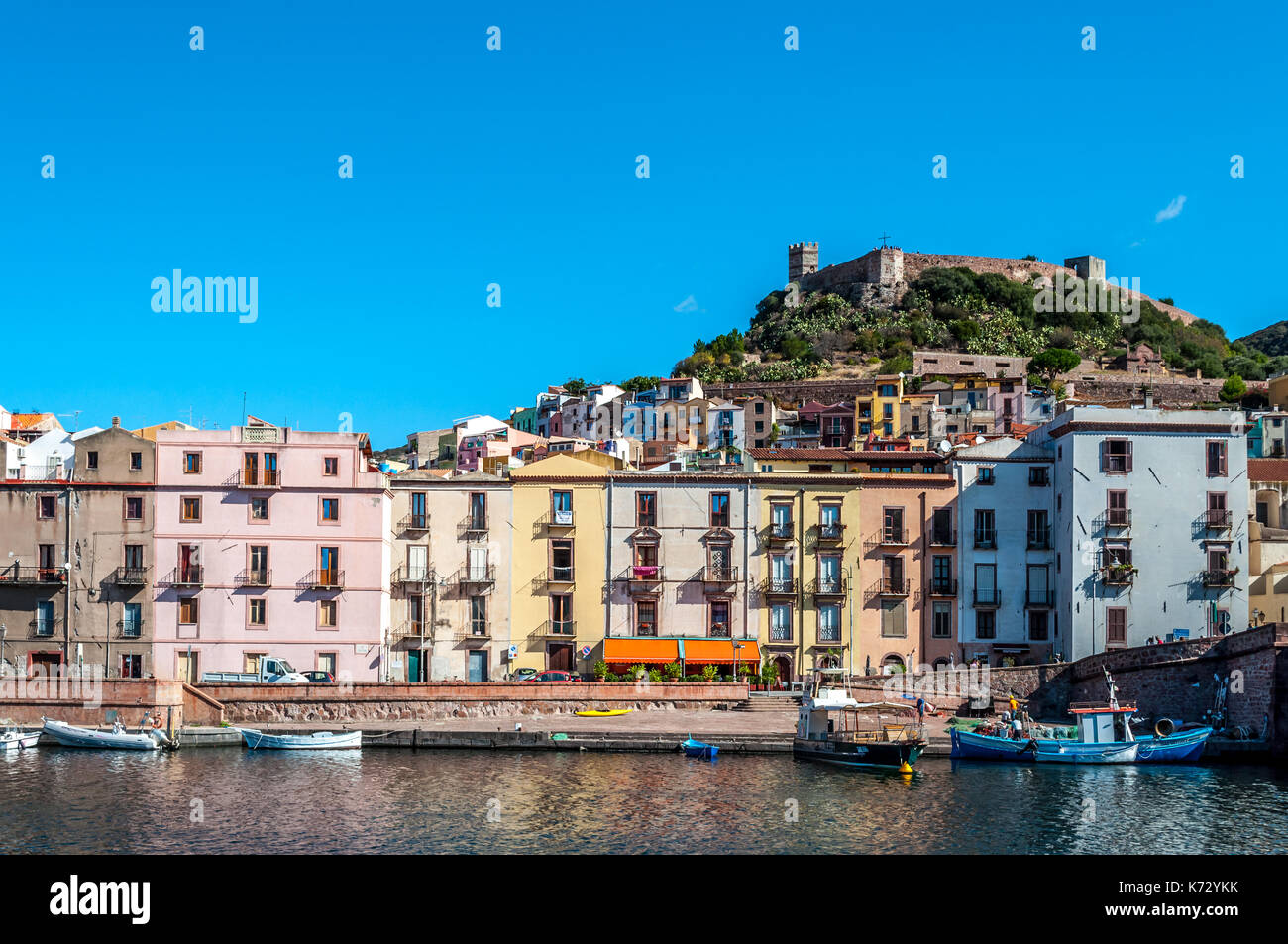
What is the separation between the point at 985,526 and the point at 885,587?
5.74m

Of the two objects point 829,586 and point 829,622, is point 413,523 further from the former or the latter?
point 829,622

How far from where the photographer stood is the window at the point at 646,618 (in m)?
63.3

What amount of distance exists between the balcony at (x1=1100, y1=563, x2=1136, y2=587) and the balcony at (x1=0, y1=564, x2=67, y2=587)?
47.8 metres

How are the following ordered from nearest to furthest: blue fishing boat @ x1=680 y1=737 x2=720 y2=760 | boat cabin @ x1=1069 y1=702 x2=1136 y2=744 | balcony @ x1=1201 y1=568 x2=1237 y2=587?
1. blue fishing boat @ x1=680 y1=737 x2=720 y2=760
2. boat cabin @ x1=1069 y1=702 x2=1136 y2=744
3. balcony @ x1=1201 y1=568 x2=1237 y2=587

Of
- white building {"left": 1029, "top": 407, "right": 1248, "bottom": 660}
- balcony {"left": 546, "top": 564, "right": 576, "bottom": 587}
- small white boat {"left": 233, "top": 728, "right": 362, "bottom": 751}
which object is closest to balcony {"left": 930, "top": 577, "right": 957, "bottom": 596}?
white building {"left": 1029, "top": 407, "right": 1248, "bottom": 660}

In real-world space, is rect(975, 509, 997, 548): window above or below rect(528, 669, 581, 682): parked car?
above

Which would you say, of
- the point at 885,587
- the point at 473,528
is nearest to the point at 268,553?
the point at 473,528

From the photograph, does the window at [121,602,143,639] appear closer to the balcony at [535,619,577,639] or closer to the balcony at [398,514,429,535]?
the balcony at [398,514,429,535]

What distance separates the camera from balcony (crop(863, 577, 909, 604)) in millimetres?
63562

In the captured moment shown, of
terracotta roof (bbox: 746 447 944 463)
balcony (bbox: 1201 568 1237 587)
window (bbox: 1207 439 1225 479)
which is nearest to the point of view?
balcony (bbox: 1201 568 1237 587)

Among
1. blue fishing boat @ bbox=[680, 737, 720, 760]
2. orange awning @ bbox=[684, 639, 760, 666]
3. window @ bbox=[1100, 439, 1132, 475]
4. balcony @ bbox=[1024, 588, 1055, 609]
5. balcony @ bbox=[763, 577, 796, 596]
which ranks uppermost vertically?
window @ bbox=[1100, 439, 1132, 475]

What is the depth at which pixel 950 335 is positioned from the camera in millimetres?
158875

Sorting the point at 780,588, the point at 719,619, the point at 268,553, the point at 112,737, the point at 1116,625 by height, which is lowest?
the point at 112,737
